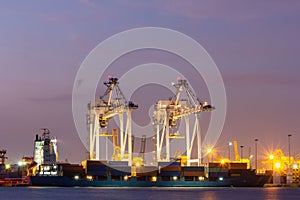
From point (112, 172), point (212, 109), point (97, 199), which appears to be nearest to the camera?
point (97, 199)

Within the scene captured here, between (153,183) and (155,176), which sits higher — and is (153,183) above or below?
below

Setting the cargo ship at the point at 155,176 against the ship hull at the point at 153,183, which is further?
the ship hull at the point at 153,183

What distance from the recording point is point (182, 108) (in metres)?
159

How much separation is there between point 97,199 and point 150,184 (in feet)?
154

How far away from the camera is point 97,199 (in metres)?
115

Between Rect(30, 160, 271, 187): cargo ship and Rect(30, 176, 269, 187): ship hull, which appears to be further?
Rect(30, 176, 269, 187): ship hull

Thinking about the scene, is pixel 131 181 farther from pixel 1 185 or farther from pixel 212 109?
pixel 1 185

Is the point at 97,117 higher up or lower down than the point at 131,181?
higher up

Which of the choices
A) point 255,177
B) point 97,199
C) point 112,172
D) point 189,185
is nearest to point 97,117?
point 112,172

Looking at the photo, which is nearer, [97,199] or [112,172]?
[97,199]

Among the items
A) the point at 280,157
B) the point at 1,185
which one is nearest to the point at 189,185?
the point at 280,157

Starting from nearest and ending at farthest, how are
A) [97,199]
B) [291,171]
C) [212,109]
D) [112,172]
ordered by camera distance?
[97,199] < [212,109] < [112,172] < [291,171]

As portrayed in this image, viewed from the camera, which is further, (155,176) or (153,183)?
(153,183)

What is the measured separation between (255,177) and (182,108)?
24.0 m
